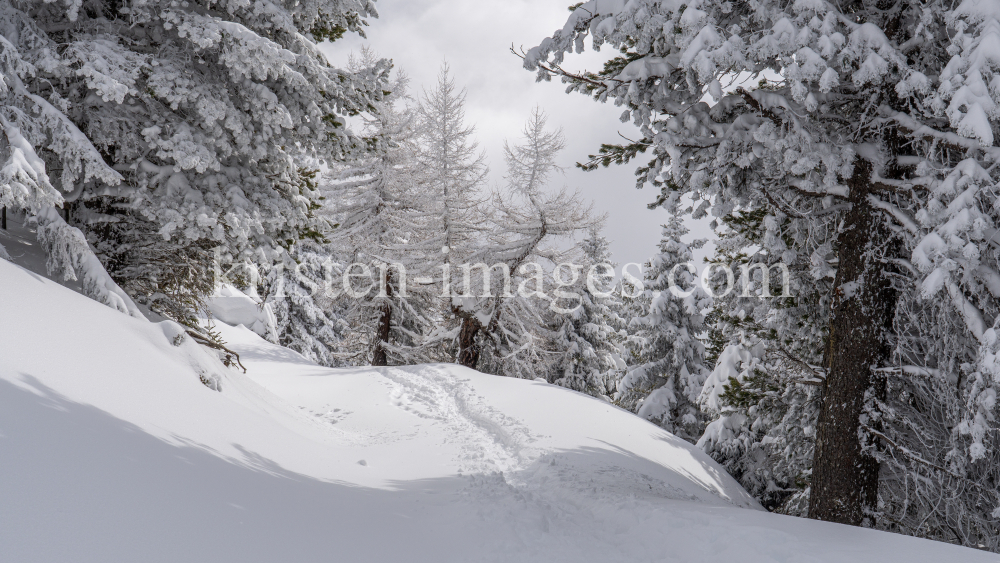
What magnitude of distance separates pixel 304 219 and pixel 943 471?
352 inches

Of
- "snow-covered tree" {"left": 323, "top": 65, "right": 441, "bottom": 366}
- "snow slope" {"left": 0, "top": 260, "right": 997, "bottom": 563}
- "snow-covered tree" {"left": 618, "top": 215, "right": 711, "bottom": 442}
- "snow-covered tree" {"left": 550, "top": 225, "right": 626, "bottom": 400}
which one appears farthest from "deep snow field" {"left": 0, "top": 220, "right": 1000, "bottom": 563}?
"snow-covered tree" {"left": 550, "top": 225, "right": 626, "bottom": 400}

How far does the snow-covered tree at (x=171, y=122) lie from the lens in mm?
5859

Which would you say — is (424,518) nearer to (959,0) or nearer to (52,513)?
(52,513)

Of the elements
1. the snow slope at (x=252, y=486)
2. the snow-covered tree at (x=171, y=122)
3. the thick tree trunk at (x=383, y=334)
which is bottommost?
the snow slope at (x=252, y=486)

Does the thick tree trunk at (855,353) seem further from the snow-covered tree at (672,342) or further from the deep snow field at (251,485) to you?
the snow-covered tree at (672,342)

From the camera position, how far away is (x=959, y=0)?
15.1 feet

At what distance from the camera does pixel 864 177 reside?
5.36 metres

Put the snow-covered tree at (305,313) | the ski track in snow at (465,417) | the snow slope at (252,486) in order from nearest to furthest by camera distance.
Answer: the snow slope at (252,486) < the ski track in snow at (465,417) < the snow-covered tree at (305,313)

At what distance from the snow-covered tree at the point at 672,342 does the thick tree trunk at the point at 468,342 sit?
18.2ft

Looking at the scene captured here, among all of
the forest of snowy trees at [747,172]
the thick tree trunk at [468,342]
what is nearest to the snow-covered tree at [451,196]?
the thick tree trunk at [468,342]

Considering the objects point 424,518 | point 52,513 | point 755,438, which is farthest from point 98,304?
point 755,438

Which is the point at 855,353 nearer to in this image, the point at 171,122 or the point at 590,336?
the point at 171,122

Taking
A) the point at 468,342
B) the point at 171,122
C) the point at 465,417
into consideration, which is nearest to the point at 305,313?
the point at 468,342

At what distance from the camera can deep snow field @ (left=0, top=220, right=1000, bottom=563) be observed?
2.98 metres
